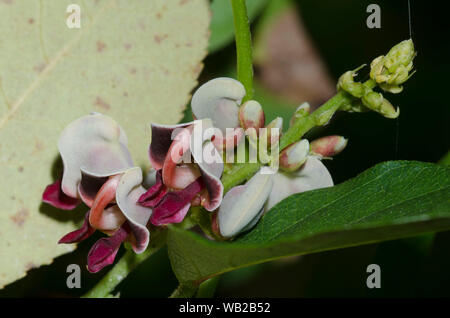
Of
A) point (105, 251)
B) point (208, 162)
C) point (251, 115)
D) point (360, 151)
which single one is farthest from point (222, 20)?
point (105, 251)

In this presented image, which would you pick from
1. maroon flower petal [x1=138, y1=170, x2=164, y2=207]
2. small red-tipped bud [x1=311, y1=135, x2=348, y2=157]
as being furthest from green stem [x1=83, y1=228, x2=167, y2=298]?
small red-tipped bud [x1=311, y1=135, x2=348, y2=157]

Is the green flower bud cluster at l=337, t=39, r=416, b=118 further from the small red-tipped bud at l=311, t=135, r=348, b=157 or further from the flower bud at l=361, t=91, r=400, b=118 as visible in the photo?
the small red-tipped bud at l=311, t=135, r=348, b=157

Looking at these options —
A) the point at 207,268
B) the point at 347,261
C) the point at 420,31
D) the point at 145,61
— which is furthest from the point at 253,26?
the point at 207,268

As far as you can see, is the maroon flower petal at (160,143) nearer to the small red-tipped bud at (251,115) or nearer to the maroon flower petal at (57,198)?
the small red-tipped bud at (251,115)

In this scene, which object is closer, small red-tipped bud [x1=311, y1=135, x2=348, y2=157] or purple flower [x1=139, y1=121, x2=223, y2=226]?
purple flower [x1=139, y1=121, x2=223, y2=226]

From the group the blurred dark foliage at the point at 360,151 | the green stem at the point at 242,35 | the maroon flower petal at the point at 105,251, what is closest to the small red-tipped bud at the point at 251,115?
the green stem at the point at 242,35

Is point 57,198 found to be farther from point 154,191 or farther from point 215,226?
point 215,226

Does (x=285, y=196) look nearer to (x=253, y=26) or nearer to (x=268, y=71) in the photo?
(x=253, y=26)
